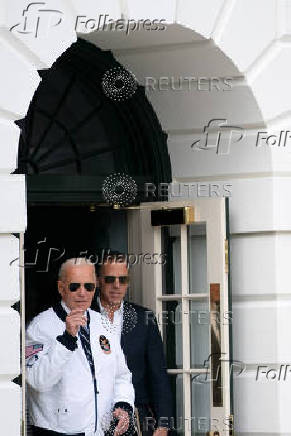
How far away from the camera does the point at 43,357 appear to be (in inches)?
413

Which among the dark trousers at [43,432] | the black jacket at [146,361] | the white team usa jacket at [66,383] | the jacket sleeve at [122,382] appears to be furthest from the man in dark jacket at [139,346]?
the dark trousers at [43,432]

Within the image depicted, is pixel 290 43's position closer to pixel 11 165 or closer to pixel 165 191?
pixel 165 191

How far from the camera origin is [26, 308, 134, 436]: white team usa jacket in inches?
412

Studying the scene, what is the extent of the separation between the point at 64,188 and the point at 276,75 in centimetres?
161

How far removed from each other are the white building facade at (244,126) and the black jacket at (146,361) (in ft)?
1.78

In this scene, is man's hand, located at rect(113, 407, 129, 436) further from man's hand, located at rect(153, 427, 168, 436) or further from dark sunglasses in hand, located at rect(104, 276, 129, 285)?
dark sunglasses in hand, located at rect(104, 276, 129, 285)

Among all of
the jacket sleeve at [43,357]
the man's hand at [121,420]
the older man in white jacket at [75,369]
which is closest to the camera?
the jacket sleeve at [43,357]

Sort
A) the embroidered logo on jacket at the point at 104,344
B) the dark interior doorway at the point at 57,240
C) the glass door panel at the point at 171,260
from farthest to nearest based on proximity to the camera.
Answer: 1. the dark interior doorway at the point at 57,240
2. the glass door panel at the point at 171,260
3. the embroidered logo on jacket at the point at 104,344

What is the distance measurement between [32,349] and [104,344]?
54cm

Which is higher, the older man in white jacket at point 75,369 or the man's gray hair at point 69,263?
the man's gray hair at point 69,263

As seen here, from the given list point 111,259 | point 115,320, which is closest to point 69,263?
point 111,259

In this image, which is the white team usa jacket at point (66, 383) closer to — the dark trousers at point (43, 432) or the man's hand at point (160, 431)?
the dark trousers at point (43, 432)

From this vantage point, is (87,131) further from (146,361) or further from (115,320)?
(146,361)

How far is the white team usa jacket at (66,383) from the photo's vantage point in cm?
1048
